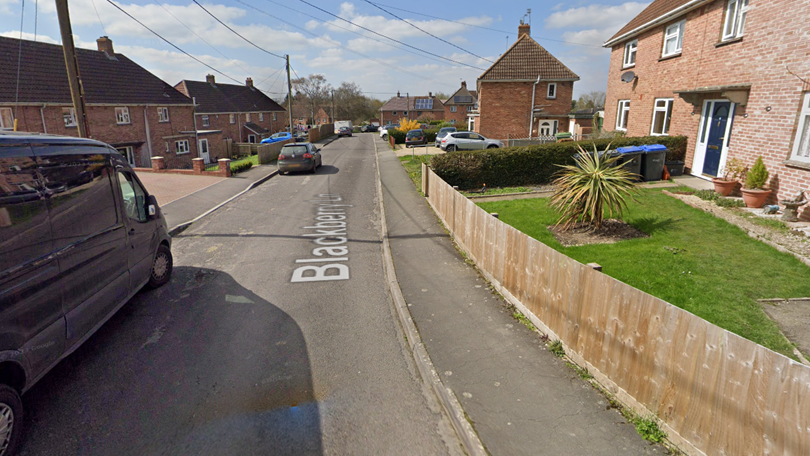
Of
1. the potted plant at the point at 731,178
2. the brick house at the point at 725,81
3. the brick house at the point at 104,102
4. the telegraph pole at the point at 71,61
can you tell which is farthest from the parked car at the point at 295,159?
the potted plant at the point at 731,178

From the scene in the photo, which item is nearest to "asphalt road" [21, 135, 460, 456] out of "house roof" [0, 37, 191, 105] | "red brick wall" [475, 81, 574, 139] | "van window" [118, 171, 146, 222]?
"van window" [118, 171, 146, 222]

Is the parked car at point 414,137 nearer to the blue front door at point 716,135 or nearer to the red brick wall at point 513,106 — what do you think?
the red brick wall at point 513,106

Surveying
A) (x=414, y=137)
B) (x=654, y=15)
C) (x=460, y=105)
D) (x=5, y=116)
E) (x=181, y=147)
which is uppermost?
(x=654, y=15)

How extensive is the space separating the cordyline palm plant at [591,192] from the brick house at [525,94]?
2285 centimetres

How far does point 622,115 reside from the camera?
20.4 meters

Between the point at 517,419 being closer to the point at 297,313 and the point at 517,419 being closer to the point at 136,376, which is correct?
the point at 297,313

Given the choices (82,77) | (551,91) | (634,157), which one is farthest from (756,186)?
(82,77)

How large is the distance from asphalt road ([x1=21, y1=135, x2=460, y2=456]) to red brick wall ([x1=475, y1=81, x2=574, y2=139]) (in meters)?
24.8

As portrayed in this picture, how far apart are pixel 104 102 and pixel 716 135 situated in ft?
102

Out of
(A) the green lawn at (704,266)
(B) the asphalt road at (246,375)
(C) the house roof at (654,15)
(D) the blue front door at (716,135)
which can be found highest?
(C) the house roof at (654,15)

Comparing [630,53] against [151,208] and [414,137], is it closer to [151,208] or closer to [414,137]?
[414,137]

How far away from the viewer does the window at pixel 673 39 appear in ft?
50.0

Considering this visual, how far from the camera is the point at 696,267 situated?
22.6ft

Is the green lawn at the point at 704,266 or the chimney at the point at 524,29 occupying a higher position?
the chimney at the point at 524,29
